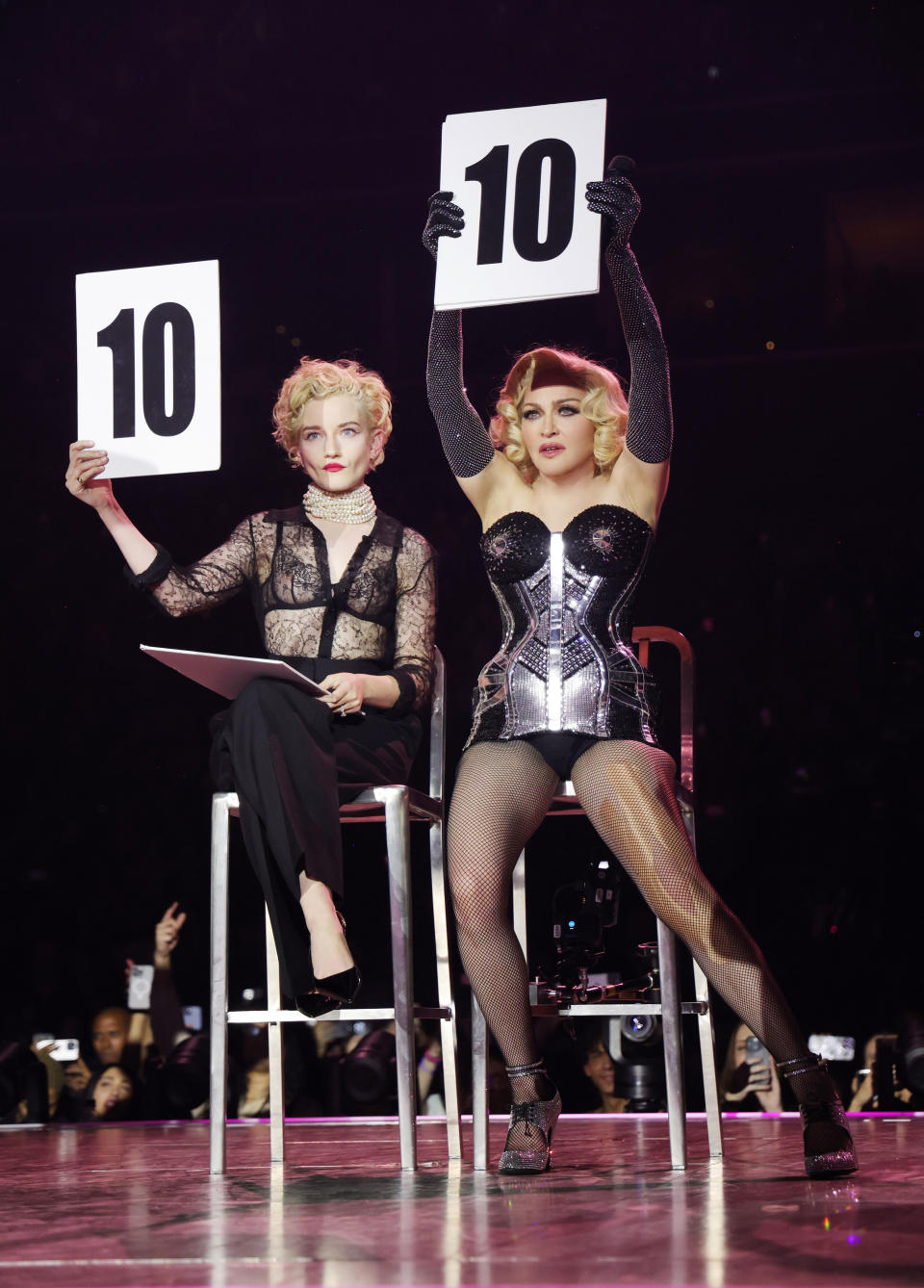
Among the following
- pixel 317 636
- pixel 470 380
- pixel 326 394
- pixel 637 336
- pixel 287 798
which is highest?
pixel 470 380

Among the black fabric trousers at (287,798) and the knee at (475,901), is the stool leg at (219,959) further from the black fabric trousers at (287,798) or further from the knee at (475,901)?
the knee at (475,901)

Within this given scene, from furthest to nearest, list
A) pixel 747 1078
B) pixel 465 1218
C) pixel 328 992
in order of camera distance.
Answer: pixel 747 1078
pixel 328 992
pixel 465 1218

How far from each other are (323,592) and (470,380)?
3.86ft

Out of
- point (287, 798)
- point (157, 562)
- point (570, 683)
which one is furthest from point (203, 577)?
point (570, 683)

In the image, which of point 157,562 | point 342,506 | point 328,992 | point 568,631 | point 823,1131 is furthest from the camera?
point 342,506

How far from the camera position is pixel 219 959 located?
239 cm

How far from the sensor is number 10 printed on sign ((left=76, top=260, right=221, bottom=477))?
278 cm

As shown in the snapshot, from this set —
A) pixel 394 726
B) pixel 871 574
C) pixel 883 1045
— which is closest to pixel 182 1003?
pixel 394 726

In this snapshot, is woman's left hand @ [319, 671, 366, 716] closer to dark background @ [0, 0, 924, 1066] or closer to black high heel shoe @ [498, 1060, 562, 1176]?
black high heel shoe @ [498, 1060, 562, 1176]

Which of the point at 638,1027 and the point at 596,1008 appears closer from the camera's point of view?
the point at 596,1008

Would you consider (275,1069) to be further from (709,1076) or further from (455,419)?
(455,419)

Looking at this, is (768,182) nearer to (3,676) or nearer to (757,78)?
(757,78)

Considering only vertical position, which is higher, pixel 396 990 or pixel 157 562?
pixel 157 562

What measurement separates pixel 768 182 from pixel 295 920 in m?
2.31
